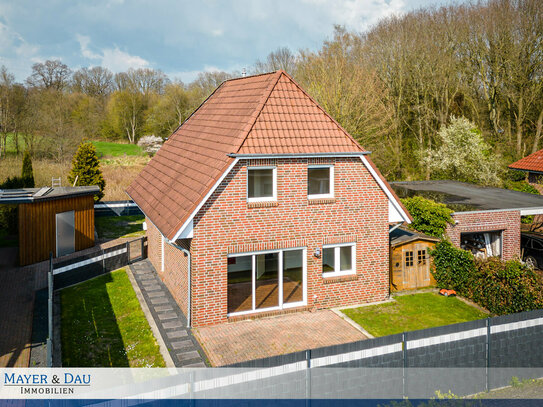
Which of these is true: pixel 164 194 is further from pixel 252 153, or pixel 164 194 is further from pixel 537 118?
pixel 537 118

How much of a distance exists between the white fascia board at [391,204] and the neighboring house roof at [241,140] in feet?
0.43

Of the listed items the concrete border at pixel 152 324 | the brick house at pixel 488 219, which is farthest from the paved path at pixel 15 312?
the brick house at pixel 488 219

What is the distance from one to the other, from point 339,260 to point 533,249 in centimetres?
1027

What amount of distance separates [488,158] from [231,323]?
79.5 feet

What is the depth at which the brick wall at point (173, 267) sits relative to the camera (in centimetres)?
1301

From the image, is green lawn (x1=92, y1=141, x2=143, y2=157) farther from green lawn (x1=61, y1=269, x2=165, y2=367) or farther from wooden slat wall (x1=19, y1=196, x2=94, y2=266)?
green lawn (x1=61, y1=269, x2=165, y2=367)

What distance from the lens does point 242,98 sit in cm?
1503

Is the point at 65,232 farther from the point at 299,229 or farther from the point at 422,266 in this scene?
the point at 422,266

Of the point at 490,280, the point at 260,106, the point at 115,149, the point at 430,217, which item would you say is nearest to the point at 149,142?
the point at 115,149

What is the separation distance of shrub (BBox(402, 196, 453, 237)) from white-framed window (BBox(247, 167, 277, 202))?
6.43m

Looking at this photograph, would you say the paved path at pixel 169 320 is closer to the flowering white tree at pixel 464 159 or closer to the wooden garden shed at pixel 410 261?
the wooden garden shed at pixel 410 261

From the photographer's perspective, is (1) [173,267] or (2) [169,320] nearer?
(2) [169,320]

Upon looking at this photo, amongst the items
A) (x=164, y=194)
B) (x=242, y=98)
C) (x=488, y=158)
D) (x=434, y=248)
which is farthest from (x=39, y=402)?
(x=488, y=158)

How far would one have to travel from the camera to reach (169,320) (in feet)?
42.0
